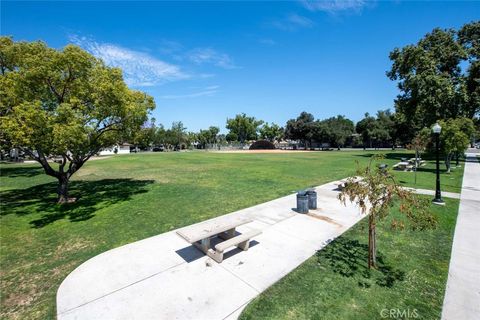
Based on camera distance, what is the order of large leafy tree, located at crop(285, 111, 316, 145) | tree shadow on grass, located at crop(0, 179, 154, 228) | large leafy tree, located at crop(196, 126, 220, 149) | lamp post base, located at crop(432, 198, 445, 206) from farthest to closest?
large leafy tree, located at crop(196, 126, 220, 149), large leafy tree, located at crop(285, 111, 316, 145), lamp post base, located at crop(432, 198, 445, 206), tree shadow on grass, located at crop(0, 179, 154, 228)

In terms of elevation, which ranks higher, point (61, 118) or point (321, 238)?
point (61, 118)

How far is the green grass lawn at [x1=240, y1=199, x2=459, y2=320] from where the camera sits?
3648 mm

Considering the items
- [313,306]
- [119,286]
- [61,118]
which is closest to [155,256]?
[119,286]

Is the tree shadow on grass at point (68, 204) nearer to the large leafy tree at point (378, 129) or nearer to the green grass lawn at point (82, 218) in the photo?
the green grass lawn at point (82, 218)

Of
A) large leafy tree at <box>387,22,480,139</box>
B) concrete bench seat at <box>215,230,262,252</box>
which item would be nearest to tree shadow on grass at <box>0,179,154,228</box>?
concrete bench seat at <box>215,230,262,252</box>

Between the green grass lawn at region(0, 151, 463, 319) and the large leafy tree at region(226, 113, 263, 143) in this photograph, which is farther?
the large leafy tree at region(226, 113, 263, 143)

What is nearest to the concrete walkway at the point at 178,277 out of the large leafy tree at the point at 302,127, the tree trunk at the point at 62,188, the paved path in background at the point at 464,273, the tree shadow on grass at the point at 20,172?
the paved path in background at the point at 464,273

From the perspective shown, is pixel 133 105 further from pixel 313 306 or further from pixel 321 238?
pixel 313 306

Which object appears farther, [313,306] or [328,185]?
[328,185]

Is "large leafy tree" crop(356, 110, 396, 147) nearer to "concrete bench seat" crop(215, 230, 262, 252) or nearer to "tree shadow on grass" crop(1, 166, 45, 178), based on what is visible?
"concrete bench seat" crop(215, 230, 262, 252)

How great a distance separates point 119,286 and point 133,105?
304 inches

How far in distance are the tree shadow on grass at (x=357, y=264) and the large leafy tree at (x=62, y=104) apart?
8.79 metres

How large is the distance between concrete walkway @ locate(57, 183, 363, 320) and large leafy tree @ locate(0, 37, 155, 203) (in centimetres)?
520

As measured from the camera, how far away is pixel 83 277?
4.62 metres
